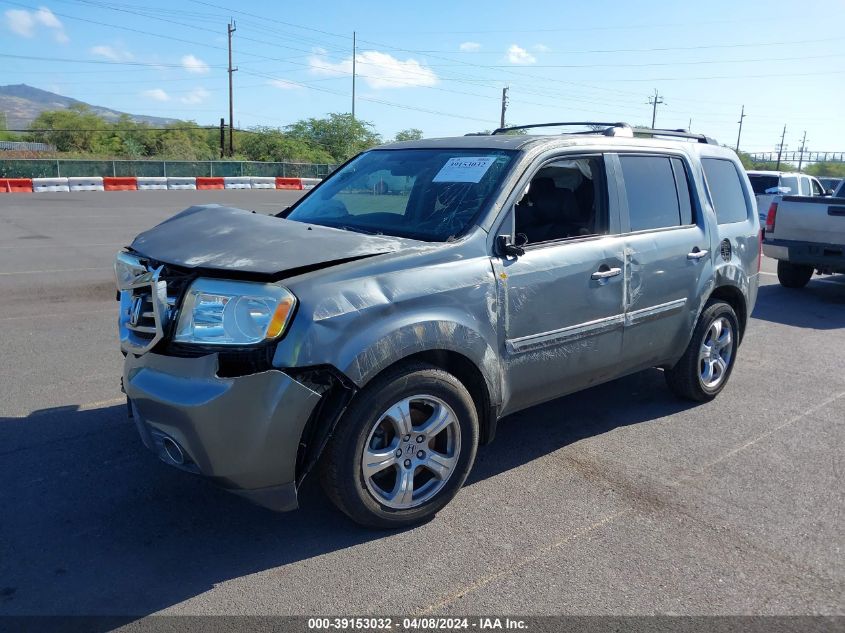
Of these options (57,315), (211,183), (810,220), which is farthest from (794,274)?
(211,183)

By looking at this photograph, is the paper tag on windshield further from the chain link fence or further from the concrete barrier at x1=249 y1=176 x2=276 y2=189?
the concrete barrier at x1=249 y1=176 x2=276 y2=189

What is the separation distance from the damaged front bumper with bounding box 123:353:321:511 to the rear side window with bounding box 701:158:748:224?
382 cm

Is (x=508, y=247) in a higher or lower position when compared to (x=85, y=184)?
higher

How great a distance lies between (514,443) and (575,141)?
193cm

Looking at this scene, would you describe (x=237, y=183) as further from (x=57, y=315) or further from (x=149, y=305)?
(x=149, y=305)

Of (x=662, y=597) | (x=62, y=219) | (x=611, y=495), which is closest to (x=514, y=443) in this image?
(x=611, y=495)

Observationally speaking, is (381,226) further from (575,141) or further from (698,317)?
(698,317)

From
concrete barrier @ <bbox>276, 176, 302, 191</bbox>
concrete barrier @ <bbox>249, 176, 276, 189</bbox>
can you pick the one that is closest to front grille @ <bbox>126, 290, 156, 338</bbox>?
concrete barrier @ <bbox>276, 176, 302, 191</bbox>

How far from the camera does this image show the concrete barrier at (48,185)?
98.5 ft

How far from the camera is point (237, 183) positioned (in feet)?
123

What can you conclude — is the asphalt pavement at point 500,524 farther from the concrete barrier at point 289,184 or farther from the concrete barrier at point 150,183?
the concrete barrier at point 289,184

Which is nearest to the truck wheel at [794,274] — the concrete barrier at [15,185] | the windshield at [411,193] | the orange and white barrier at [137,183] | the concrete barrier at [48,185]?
the windshield at [411,193]

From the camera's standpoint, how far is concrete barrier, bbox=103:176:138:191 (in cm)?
3186

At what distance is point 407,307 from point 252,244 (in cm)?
79
